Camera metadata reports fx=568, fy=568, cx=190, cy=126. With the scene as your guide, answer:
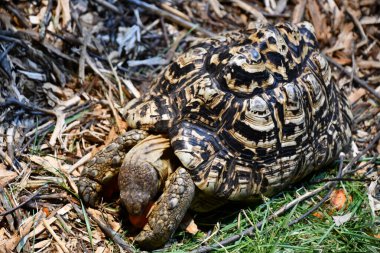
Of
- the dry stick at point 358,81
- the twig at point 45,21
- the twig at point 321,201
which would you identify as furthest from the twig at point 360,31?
the twig at point 45,21

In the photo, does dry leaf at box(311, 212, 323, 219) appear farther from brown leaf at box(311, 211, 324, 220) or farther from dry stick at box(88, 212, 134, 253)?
dry stick at box(88, 212, 134, 253)

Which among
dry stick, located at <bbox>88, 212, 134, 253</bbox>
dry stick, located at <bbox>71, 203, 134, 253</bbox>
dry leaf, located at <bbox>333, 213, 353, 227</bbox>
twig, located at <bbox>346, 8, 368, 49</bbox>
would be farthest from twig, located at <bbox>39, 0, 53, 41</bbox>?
twig, located at <bbox>346, 8, 368, 49</bbox>

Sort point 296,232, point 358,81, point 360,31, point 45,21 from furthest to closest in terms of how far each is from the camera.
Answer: point 360,31 → point 358,81 → point 45,21 → point 296,232

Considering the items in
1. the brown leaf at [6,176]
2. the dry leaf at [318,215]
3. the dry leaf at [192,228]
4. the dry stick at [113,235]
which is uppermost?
the brown leaf at [6,176]

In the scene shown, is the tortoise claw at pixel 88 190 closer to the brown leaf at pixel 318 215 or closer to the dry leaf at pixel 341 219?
the brown leaf at pixel 318 215

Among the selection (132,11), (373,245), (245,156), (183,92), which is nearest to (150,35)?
(132,11)

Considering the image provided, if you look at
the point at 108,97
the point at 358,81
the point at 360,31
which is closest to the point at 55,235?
the point at 108,97

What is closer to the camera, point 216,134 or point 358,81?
point 216,134

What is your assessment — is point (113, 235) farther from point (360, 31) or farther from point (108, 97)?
point (360, 31)
